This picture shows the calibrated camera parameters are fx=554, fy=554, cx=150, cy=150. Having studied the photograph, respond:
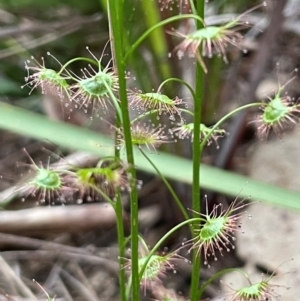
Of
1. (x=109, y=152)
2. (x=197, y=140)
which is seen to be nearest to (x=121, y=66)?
(x=197, y=140)

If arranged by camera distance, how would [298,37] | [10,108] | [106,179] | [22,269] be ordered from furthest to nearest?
[298,37], [22,269], [10,108], [106,179]

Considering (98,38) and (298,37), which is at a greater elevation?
(298,37)

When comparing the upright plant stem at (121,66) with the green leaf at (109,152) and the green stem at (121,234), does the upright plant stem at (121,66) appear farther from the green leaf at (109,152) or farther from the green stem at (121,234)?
→ the green leaf at (109,152)

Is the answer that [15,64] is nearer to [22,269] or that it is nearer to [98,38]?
[98,38]

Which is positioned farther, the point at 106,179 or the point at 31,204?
the point at 31,204

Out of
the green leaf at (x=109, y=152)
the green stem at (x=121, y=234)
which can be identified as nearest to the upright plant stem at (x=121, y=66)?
the green stem at (x=121, y=234)

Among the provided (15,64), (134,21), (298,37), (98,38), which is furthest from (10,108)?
(298,37)

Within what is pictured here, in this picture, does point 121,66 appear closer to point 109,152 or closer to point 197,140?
point 197,140

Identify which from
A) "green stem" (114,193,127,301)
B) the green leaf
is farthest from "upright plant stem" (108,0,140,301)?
the green leaf

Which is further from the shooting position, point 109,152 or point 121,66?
point 109,152
